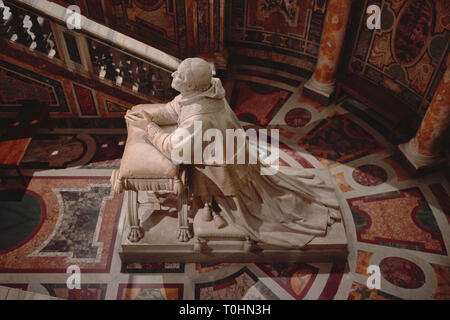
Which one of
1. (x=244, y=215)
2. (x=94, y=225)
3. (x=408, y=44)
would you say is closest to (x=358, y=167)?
(x=408, y=44)

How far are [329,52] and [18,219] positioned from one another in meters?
4.94

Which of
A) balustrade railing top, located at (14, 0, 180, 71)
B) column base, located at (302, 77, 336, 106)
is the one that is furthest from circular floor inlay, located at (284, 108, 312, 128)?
balustrade railing top, located at (14, 0, 180, 71)

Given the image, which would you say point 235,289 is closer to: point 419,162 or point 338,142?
point 338,142

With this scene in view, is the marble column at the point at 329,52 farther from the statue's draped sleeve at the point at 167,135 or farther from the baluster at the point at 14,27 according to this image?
the baluster at the point at 14,27

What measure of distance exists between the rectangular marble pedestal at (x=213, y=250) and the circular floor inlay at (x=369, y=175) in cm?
126

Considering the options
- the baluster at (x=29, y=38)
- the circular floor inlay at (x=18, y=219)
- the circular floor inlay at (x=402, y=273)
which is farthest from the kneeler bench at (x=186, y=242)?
the baluster at (x=29, y=38)

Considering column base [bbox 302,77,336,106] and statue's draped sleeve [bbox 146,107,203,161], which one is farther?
column base [bbox 302,77,336,106]

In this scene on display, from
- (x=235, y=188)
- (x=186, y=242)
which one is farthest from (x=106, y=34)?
(x=186, y=242)

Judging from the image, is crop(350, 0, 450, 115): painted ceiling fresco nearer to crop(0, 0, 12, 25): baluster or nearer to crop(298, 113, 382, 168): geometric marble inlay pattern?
crop(298, 113, 382, 168): geometric marble inlay pattern

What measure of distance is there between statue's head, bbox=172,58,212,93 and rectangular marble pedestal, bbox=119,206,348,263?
1.72 metres

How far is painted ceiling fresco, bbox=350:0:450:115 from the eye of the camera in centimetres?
574

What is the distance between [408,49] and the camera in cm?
624

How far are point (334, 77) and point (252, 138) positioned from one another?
1.78 metres
